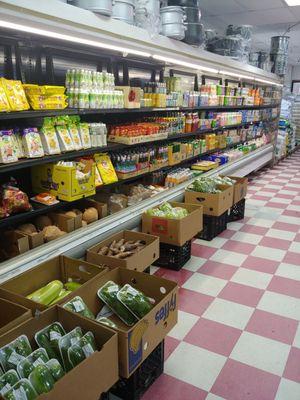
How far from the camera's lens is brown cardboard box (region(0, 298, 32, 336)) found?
5.72 feet

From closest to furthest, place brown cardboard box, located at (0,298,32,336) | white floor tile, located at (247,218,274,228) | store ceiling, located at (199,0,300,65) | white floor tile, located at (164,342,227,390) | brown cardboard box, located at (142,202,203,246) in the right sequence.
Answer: brown cardboard box, located at (0,298,32,336) < white floor tile, located at (164,342,227,390) < brown cardboard box, located at (142,202,203,246) < white floor tile, located at (247,218,274,228) < store ceiling, located at (199,0,300,65)

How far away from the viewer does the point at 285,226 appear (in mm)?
4895

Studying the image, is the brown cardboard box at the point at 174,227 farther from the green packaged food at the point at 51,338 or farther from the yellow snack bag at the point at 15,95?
the green packaged food at the point at 51,338

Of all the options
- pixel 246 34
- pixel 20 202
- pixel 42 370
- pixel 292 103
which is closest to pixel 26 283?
pixel 20 202

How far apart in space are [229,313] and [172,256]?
87 centimetres

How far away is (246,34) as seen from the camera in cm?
599

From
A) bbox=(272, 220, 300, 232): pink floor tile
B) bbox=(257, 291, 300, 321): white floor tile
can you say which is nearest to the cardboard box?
bbox=(257, 291, 300, 321): white floor tile

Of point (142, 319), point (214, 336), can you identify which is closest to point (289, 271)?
point (214, 336)

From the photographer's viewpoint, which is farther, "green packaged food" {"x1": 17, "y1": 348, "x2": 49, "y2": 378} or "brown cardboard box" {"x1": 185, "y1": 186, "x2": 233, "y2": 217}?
"brown cardboard box" {"x1": 185, "y1": 186, "x2": 233, "y2": 217}

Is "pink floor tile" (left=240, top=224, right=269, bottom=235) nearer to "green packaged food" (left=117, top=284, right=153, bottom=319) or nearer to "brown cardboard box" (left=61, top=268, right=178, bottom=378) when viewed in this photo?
"brown cardboard box" (left=61, top=268, right=178, bottom=378)

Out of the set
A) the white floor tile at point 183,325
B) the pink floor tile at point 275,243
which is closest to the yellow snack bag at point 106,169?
the white floor tile at point 183,325

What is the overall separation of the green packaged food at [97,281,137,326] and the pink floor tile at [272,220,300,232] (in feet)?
10.8

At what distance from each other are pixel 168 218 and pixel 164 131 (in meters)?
1.46

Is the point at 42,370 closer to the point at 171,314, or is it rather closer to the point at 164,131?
the point at 171,314
